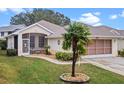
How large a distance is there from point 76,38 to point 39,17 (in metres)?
1.79

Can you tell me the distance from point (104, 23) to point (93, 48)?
1.87 m

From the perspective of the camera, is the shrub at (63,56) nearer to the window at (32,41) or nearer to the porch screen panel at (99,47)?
the window at (32,41)

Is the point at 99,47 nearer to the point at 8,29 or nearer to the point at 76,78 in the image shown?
the point at 76,78

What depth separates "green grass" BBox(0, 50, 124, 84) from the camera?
34.2ft

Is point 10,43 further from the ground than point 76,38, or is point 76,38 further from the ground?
point 76,38

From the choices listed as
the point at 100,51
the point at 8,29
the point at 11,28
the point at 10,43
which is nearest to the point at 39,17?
the point at 11,28

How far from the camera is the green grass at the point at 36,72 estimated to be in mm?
10414

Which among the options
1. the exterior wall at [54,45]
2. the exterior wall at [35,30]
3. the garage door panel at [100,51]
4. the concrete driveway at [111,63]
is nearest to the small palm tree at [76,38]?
the exterior wall at [54,45]

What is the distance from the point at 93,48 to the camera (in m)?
12.7

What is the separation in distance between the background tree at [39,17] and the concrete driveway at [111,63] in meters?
2.16

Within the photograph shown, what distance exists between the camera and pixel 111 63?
12.2 metres

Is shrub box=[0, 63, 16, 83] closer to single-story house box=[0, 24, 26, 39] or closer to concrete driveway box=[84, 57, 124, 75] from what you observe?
single-story house box=[0, 24, 26, 39]
